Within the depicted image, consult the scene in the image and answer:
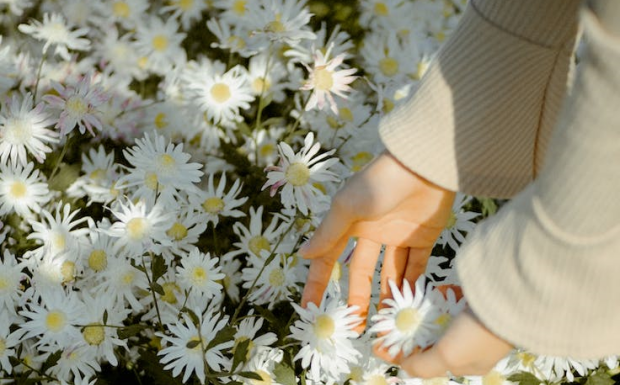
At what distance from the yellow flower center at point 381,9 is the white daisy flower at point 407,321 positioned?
3.60ft

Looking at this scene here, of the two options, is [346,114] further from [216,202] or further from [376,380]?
[376,380]

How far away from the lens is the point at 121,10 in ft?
7.48

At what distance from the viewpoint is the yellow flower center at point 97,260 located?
66.0 inches

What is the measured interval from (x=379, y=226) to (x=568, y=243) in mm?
464

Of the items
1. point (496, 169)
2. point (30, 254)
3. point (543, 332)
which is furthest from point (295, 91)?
point (543, 332)

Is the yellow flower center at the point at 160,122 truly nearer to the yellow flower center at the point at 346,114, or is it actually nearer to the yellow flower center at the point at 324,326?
the yellow flower center at the point at 346,114

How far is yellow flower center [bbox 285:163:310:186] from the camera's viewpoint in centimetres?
165

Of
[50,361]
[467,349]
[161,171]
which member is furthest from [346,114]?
[467,349]

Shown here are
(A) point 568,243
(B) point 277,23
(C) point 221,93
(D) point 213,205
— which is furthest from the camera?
(C) point 221,93

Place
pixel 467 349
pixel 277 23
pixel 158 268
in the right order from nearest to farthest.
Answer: pixel 467 349 → pixel 158 268 → pixel 277 23

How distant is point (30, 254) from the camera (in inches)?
66.2

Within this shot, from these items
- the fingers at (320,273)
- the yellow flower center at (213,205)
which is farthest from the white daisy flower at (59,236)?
the fingers at (320,273)

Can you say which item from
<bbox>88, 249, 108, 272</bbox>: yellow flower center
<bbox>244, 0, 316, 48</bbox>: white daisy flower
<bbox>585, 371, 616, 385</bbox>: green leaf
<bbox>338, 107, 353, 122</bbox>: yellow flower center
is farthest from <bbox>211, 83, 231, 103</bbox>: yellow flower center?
<bbox>585, 371, 616, 385</bbox>: green leaf

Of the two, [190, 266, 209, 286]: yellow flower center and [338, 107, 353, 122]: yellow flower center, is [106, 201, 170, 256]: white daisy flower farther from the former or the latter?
[338, 107, 353, 122]: yellow flower center
